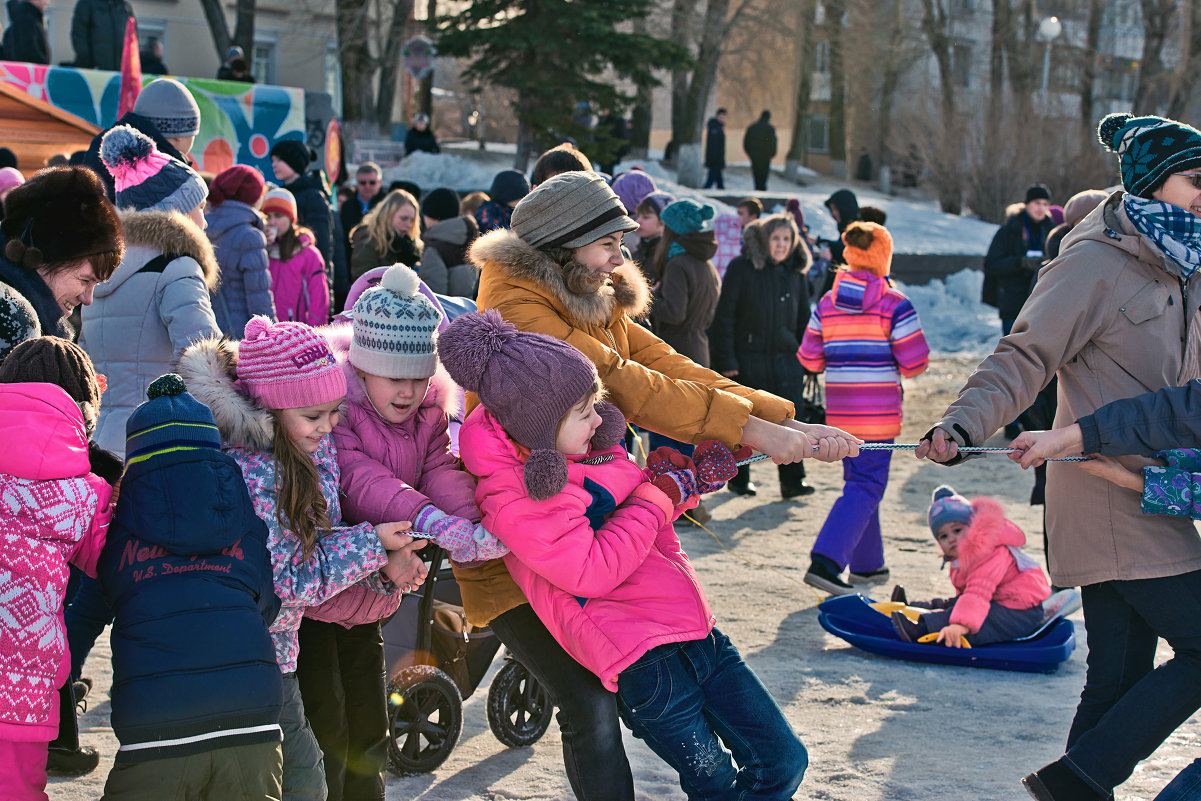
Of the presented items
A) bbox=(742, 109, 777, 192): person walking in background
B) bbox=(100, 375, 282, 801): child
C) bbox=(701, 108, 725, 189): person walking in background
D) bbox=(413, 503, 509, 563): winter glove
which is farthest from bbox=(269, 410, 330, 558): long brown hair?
bbox=(742, 109, 777, 192): person walking in background

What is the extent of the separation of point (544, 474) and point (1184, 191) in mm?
1954

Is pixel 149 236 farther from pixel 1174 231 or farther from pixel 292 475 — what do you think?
pixel 1174 231

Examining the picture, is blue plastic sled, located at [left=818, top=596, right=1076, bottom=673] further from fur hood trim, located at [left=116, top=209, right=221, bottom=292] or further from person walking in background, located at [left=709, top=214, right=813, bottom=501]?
fur hood trim, located at [left=116, top=209, right=221, bottom=292]

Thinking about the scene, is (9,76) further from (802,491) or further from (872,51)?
(872,51)

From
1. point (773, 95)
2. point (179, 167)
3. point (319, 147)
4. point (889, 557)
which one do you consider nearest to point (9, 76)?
point (319, 147)

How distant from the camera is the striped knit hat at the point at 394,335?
3.15 meters

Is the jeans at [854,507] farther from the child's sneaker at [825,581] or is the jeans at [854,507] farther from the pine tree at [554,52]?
the pine tree at [554,52]

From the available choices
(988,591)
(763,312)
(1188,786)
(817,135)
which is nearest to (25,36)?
(763,312)

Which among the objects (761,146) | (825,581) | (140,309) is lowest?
(825,581)

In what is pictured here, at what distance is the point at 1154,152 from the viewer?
10.7ft

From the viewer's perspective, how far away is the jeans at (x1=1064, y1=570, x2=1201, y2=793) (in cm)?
316

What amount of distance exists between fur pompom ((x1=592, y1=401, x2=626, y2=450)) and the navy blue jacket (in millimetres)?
936

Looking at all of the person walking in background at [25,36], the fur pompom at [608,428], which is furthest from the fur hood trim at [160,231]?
the person walking in background at [25,36]

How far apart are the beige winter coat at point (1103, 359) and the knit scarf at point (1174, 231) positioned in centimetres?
3
